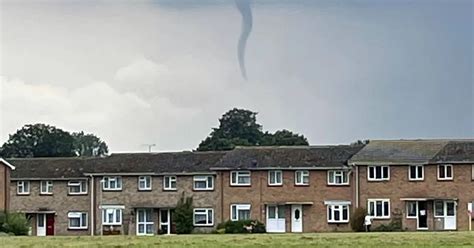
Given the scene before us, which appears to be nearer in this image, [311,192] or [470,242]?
[470,242]

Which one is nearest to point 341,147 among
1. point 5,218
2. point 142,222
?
point 142,222

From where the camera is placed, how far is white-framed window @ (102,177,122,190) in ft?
311

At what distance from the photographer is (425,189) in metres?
85.8

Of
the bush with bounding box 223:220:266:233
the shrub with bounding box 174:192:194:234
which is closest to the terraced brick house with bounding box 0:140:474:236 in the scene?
the shrub with bounding box 174:192:194:234

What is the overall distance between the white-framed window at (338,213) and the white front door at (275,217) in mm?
3680

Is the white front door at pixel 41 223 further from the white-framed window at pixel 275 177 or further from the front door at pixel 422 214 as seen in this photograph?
the front door at pixel 422 214

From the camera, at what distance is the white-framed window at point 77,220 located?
95669 millimetres

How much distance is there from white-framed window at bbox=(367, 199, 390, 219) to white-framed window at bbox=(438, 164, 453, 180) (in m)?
4.46

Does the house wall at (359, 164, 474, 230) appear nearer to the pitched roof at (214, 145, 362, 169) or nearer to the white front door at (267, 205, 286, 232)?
the pitched roof at (214, 145, 362, 169)

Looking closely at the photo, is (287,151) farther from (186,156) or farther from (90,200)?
(90,200)

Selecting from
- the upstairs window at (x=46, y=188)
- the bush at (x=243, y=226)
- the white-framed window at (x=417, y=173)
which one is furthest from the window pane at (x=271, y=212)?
the upstairs window at (x=46, y=188)

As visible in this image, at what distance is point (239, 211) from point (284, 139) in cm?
5740

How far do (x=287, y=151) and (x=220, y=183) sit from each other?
641 cm

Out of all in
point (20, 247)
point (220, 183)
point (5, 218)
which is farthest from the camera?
point (220, 183)
